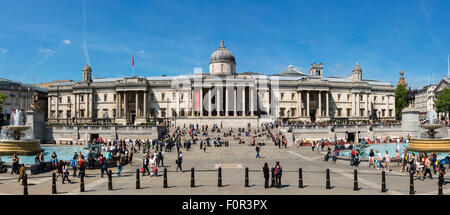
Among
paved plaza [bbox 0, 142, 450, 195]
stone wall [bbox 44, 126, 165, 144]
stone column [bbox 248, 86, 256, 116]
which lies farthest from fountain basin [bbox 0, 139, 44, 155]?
stone column [bbox 248, 86, 256, 116]

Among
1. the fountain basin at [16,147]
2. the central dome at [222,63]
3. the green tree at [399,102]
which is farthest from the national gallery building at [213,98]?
the fountain basin at [16,147]

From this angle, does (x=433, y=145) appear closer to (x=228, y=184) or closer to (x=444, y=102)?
(x=228, y=184)

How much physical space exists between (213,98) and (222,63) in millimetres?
10599

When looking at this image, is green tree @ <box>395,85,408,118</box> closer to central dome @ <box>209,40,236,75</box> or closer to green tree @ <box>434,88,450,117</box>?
green tree @ <box>434,88,450,117</box>

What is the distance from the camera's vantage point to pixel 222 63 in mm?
84062

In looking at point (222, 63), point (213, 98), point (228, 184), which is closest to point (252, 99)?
point (213, 98)

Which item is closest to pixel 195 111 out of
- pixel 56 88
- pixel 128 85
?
pixel 128 85

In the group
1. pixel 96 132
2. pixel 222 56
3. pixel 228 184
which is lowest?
pixel 228 184

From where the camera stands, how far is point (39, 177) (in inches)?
797

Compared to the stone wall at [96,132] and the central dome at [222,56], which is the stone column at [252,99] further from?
the stone wall at [96,132]

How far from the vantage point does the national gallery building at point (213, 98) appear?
7662cm

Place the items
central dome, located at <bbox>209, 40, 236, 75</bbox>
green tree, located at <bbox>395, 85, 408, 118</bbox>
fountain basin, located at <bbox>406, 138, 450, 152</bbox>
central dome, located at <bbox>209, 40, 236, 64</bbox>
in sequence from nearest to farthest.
A: fountain basin, located at <bbox>406, 138, 450, 152</bbox> → central dome, located at <bbox>209, 40, 236, 75</bbox> → central dome, located at <bbox>209, 40, 236, 64</bbox> → green tree, located at <bbox>395, 85, 408, 118</bbox>

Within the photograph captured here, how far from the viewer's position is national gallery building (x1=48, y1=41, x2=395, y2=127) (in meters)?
76.6

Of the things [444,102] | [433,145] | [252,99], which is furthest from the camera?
[444,102]
